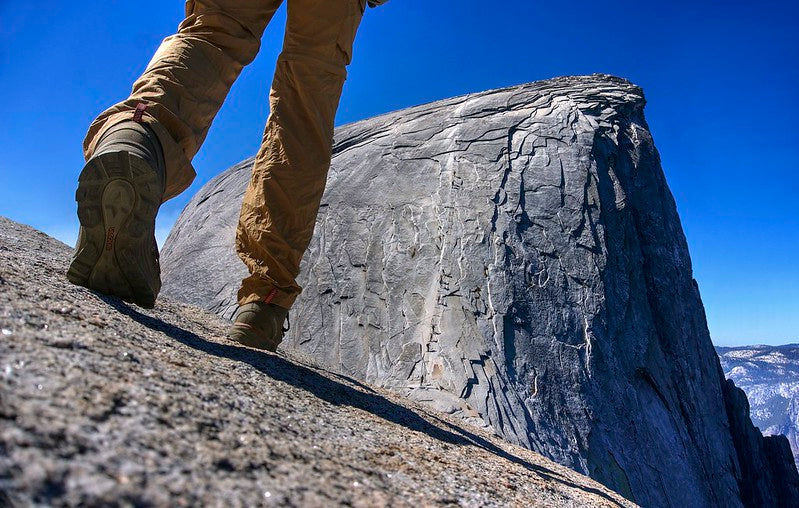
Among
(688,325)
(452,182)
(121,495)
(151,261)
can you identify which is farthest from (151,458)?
(688,325)

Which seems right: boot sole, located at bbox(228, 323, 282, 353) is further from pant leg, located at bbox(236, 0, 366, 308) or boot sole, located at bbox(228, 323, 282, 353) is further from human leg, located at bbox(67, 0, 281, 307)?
human leg, located at bbox(67, 0, 281, 307)

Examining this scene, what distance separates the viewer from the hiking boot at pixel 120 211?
1.49 meters

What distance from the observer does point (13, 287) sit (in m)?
1.23

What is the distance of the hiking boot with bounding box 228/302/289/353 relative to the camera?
1936mm

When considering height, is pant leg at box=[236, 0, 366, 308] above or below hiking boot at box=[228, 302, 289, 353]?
above

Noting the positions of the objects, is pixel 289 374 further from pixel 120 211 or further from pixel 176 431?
pixel 176 431

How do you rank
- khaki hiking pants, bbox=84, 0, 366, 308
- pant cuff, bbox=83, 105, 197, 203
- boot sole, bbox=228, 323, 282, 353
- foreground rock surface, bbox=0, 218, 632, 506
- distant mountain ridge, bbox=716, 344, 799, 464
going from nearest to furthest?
foreground rock surface, bbox=0, 218, 632, 506 → pant cuff, bbox=83, 105, 197, 203 → khaki hiking pants, bbox=84, 0, 366, 308 → boot sole, bbox=228, 323, 282, 353 → distant mountain ridge, bbox=716, 344, 799, 464

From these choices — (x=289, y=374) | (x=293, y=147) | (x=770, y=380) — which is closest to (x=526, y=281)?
(x=293, y=147)

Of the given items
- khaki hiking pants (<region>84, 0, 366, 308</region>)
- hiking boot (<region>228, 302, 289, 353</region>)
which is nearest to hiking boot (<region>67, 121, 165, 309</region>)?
khaki hiking pants (<region>84, 0, 366, 308</region>)

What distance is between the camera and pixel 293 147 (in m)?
1.99

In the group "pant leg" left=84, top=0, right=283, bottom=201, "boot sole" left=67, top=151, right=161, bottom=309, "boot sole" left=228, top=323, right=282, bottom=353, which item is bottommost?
"boot sole" left=228, top=323, right=282, bottom=353

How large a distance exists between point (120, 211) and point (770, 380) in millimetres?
58479

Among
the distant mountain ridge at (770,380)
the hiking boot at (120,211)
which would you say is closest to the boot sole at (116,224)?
the hiking boot at (120,211)

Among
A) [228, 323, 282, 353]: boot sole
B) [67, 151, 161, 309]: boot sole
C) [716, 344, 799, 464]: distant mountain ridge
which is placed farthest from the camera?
[716, 344, 799, 464]: distant mountain ridge
